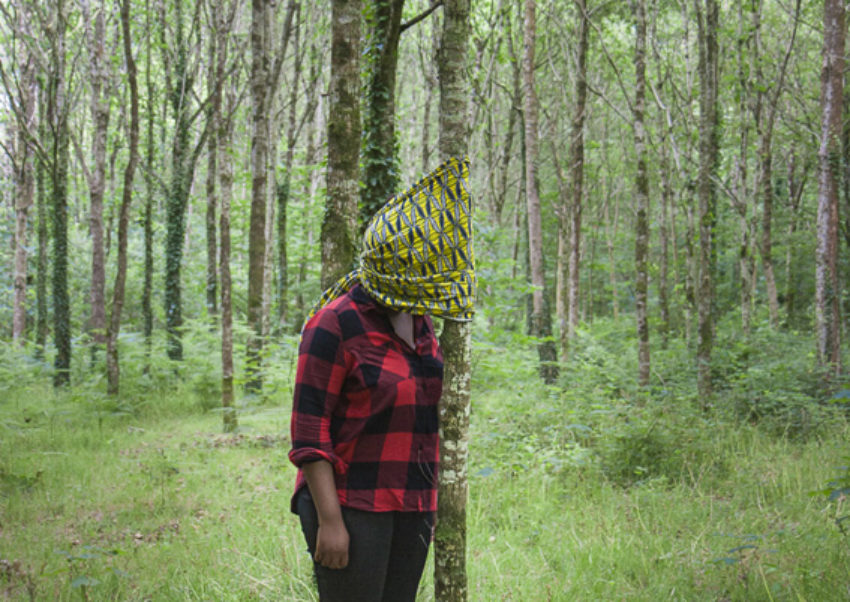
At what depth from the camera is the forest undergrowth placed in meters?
3.45

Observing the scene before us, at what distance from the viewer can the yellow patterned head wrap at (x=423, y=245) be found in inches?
80.7

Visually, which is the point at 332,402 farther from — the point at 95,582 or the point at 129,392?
the point at 129,392

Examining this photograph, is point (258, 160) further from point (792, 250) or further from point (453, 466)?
point (792, 250)

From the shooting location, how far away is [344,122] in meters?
3.96

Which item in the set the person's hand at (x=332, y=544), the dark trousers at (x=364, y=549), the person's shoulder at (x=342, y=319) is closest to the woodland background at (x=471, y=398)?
the dark trousers at (x=364, y=549)

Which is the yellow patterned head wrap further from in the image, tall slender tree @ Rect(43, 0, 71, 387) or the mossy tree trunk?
tall slender tree @ Rect(43, 0, 71, 387)

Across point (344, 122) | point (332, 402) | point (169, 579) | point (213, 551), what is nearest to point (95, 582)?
point (169, 579)

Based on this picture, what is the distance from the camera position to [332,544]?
1948 millimetres

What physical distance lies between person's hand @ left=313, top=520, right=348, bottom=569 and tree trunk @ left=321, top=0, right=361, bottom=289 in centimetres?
209

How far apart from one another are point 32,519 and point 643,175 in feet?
27.6

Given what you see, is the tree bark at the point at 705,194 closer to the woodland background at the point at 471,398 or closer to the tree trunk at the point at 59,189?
the woodland background at the point at 471,398

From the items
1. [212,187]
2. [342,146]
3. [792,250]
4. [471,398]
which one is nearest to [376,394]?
[342,146]

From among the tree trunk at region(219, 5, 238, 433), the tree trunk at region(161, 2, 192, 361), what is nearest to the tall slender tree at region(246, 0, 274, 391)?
the tree trunk at region(219, 5, 238, 433)

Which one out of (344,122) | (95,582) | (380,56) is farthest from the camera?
(380,56)
